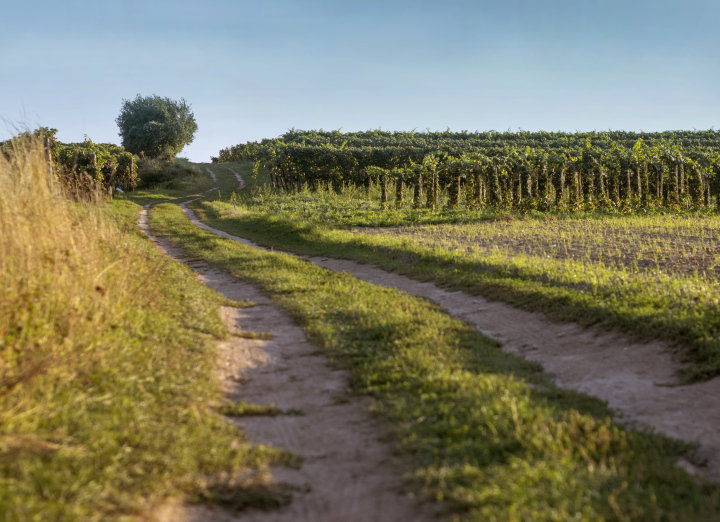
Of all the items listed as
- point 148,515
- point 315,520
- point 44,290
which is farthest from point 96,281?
point 315,520

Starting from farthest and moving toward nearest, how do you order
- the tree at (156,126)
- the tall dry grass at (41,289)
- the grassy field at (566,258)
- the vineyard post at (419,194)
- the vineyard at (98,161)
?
1. the tree at (156,126)
2. the vineyard at (98,161)
3. the vineyard post at (419,194)
4. the grassy field at (566,258)
5. the tall dry grass at (41,289)

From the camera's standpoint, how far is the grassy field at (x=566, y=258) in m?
7.52

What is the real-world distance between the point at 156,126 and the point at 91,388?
209 feet

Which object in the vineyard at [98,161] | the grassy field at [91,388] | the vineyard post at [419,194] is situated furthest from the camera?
the vineyard at [98,161]

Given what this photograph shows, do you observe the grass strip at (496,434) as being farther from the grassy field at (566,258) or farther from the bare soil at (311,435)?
the grassy field at (566,258)

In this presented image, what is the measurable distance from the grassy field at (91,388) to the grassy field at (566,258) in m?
5.18

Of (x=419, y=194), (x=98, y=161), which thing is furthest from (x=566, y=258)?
(x=98, y=161)

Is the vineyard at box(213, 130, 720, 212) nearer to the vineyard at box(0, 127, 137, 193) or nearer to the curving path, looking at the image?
the vineyard at box(0, 127, 137, 193)

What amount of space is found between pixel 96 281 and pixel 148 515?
138 inches

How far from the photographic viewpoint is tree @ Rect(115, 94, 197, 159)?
6294 centimetres

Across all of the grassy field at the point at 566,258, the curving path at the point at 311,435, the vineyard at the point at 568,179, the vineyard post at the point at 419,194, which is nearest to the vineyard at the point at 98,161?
the grassy field at the point at 566,258

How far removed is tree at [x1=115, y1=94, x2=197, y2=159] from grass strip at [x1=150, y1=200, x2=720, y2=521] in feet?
200

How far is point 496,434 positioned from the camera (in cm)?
421

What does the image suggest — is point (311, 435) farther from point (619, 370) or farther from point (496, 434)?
point (619, 370)
